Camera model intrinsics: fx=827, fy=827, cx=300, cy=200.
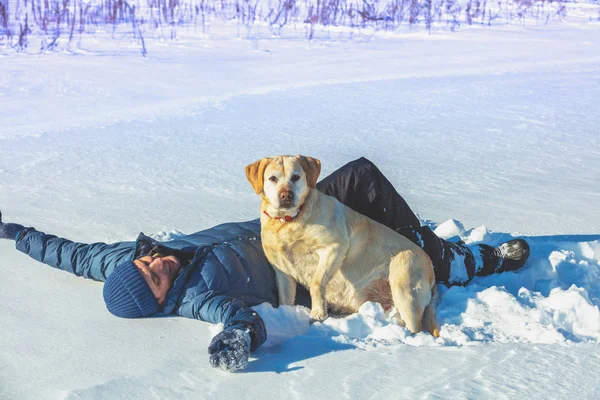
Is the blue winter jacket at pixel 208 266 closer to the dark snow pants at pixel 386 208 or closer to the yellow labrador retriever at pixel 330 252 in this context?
the yellow labrador retriever at pixel 330 252

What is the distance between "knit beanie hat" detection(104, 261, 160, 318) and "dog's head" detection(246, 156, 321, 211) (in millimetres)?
610

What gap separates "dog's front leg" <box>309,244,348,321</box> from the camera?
3.49 meters

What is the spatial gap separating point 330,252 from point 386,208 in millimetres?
646

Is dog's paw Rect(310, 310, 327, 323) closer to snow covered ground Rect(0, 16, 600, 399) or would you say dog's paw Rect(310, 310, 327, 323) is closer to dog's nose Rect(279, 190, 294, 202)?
snow covered ground Rect(0, 16, 600, 399)

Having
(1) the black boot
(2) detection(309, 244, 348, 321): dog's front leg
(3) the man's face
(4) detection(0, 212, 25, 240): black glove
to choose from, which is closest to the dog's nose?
(2) detection(309, 244, 348, 321): dog's front leg

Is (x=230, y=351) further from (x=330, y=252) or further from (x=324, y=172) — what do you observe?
(x=324, y=172)

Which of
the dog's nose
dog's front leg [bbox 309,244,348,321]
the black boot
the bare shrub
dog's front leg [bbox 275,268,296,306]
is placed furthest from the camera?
the bare shrub

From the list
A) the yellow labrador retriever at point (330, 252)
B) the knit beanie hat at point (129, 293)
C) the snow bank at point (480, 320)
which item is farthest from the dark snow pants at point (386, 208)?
the knit beanie hat at point (129, 293)

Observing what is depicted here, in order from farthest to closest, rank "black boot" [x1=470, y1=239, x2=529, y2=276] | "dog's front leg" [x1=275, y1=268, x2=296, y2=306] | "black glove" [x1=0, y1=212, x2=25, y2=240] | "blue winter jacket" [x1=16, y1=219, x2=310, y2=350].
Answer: "black glove" [x1=0, y1=212, x2=25, y2=240]
"black boot" [x1=470, y1=239, x2=529, y2=276]
"dog's front leg" [x1=275, y1=268, x2=296, y2=306]
"blue winter jacket" [x1=16, y1=219, x2=310, y2=350]

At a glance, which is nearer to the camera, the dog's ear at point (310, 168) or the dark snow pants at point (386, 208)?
the dog's ear at point (310, 168)

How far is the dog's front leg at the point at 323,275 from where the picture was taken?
3.49 metres

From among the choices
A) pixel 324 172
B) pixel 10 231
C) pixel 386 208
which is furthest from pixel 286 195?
pixel 324 172

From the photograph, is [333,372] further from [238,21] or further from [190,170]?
[238,21]

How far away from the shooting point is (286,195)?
3375 millimetres
